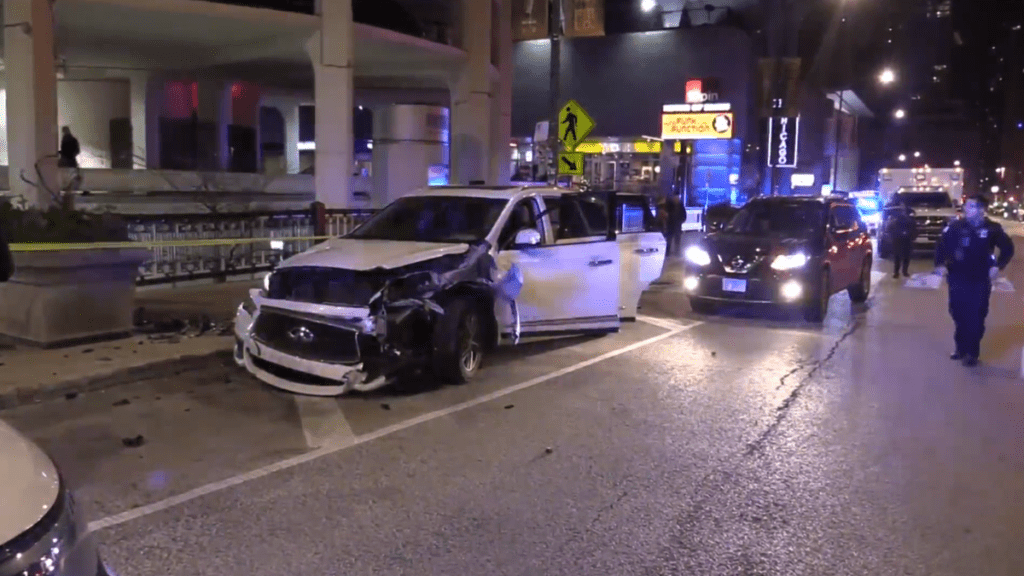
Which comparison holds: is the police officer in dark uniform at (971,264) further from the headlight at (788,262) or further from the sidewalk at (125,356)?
the sidewalk at (125,356)

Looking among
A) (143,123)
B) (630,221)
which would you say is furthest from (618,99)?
(630,221)

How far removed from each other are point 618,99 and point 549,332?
3433 cm

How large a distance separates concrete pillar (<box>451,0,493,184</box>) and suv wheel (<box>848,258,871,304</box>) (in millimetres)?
12035

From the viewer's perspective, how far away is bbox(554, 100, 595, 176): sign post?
18219mm

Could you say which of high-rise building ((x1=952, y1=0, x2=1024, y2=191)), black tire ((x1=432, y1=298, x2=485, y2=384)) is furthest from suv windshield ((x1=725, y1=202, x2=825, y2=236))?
high-rise building ((x1=952, y1=0, x2=1024, y2=191))

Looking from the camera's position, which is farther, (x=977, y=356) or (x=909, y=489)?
(x=977, y=356)

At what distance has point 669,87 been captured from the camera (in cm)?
4250

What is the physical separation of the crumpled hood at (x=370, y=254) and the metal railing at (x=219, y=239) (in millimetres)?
4786

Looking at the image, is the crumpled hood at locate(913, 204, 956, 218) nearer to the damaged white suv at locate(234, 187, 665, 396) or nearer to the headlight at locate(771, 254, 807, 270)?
the headlight at locate(771, 254, 807, 270)

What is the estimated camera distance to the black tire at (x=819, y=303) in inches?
537

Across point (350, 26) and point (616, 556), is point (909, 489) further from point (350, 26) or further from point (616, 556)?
point (350, 26)

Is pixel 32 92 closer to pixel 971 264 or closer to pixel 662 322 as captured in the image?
pixel 662 322

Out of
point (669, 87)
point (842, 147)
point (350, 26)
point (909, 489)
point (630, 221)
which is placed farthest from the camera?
point (842, 147)

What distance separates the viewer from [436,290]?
28.5 feet
